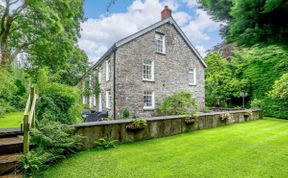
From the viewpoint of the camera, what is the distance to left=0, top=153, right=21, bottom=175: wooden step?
12.2 feet

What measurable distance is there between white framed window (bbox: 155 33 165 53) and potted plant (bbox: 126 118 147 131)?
30.3 ft

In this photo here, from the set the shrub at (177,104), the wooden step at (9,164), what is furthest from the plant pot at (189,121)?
the wooden step at (9,164)

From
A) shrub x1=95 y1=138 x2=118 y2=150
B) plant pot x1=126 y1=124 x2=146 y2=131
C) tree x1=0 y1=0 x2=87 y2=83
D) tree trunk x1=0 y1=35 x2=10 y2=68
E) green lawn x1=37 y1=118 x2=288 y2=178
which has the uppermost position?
tree x1=0 y1=0 x2=87 y2=83

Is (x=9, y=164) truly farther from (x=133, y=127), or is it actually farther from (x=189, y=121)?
(x=189, y=121)

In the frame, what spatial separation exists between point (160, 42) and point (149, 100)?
4.88 meters

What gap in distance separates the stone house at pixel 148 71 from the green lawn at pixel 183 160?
6713mm

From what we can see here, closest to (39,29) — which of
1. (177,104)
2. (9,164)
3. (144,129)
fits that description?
(144,129)

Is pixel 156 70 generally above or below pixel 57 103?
above

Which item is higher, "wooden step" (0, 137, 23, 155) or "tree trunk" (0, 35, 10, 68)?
"tree trunk" (0, 35, 10, 68)

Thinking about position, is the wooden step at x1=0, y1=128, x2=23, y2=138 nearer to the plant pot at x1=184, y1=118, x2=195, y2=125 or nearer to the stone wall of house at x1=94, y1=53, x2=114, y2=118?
the plant pot at x1=184, y1=118, x2=195, y2=125

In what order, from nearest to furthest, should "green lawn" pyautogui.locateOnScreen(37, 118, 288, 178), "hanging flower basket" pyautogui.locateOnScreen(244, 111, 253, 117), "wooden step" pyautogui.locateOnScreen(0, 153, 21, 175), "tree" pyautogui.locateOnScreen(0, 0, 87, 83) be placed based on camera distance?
"wooden step" pyautogui.locateOnScreen(0, 153, 21, 175), "green lawn" pyautogui.locateOnScreen(37, 118, 288, 178), "tree" pyautogui.locateOnScreen(0, 0, 87, 83), "hanging flower basket" pyautogui.locateOnScreen(244, 111, 253, 117)

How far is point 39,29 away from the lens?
36.4 ft

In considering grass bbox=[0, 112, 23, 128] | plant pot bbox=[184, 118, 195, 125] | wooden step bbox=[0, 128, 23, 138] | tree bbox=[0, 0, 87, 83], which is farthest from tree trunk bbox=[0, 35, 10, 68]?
plant pot bbox=[184, 118, 195, 125]

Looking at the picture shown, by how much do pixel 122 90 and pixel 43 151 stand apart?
8715 millimetres
